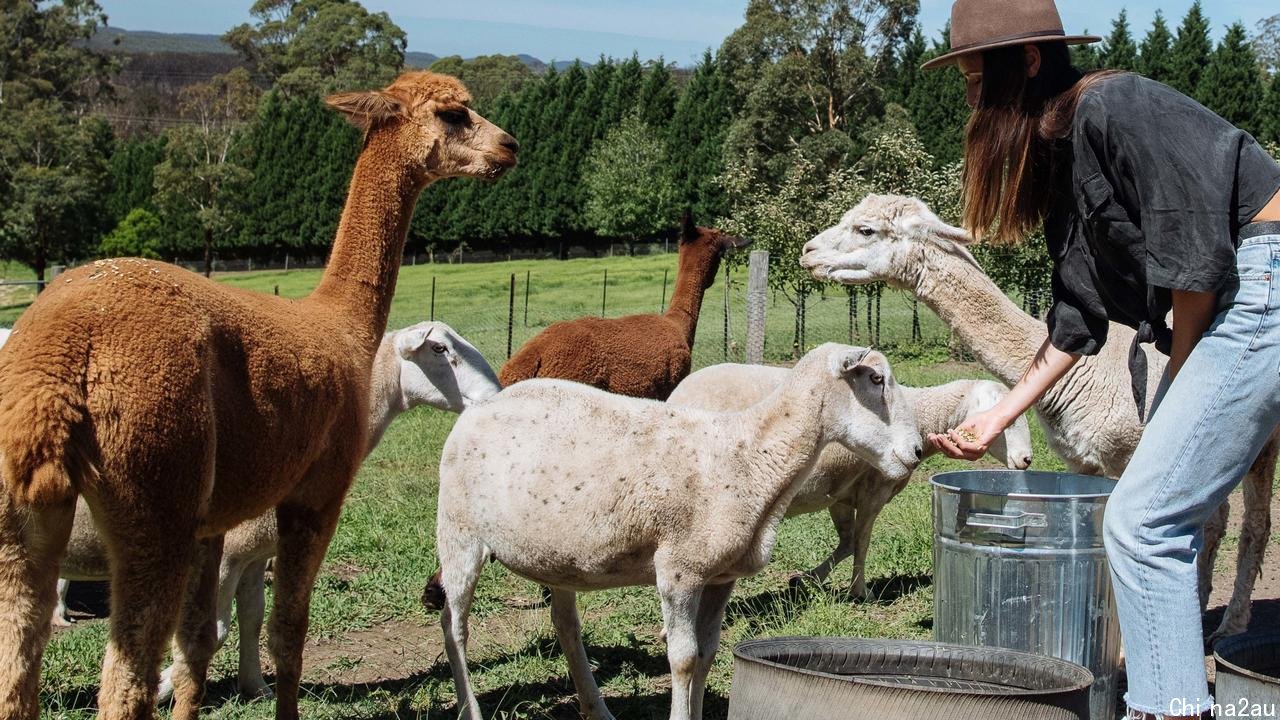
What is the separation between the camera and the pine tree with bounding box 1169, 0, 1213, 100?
1473 inches

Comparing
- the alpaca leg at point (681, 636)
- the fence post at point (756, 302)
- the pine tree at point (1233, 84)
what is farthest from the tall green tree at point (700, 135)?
the alpaca leg at point (681, 636)

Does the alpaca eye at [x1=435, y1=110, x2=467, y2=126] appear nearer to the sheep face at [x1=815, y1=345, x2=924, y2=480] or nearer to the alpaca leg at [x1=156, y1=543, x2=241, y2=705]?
the sheep face at [x1=815, y1=345, x2=924, y2=480]

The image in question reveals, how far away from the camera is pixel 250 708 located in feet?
17.7

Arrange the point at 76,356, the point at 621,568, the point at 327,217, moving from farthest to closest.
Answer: the point at 327,217
the point at 621,568
the point at 76,356

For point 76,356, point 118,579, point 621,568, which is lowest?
point 621,568

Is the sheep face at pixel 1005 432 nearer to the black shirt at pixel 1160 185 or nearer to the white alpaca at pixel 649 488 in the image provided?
the white alpaca at pixel 649 488

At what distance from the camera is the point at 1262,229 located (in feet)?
9.78

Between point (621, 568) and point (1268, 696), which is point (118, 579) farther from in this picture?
point (1268, 696)

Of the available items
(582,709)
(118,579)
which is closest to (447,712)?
(582,709)

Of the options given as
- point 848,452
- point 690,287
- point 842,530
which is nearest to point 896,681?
point 848,452

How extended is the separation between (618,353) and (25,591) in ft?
20.7

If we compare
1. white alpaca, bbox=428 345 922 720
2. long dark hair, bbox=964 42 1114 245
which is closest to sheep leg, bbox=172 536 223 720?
white alpaca, bbox=428 345 922 720

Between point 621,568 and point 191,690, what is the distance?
167cm

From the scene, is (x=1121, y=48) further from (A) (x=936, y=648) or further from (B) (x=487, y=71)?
(B) (x=487, y=71)
